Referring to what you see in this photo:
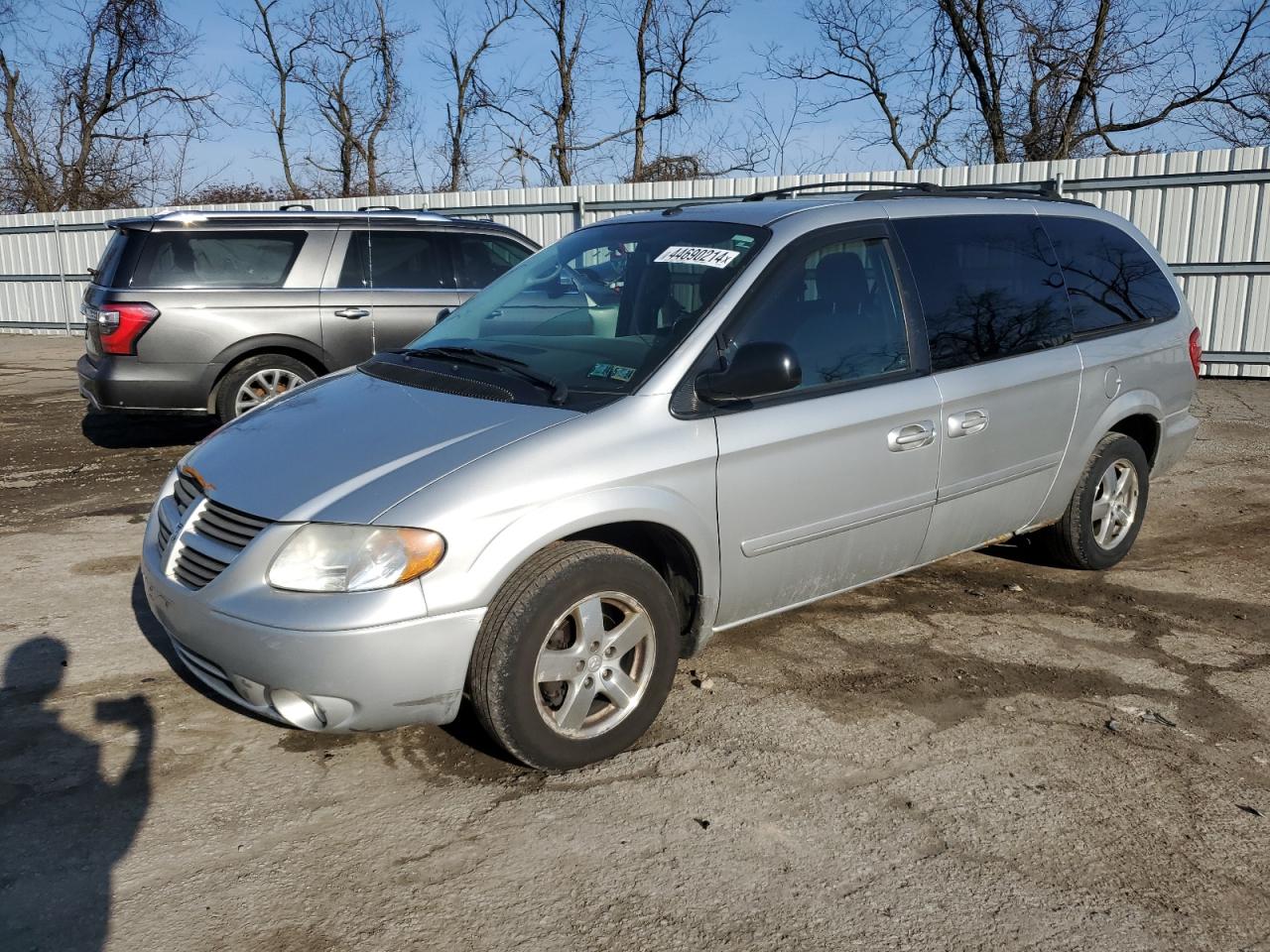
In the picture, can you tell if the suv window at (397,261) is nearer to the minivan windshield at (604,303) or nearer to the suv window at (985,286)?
the minivan windshield at (604,303)

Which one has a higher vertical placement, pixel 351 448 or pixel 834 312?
pixel 834 312

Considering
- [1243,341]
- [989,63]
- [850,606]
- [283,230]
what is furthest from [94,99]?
[850,606]

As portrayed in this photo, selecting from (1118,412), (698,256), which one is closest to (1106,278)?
(1118,412)

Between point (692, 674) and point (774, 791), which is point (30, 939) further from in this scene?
point (692, 674)

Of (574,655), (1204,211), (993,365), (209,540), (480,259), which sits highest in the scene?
(1204,211)

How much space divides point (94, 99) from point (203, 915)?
101 feet

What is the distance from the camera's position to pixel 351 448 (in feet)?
11.2

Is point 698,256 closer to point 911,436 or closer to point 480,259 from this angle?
point 911,436

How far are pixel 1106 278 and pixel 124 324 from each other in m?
6.32

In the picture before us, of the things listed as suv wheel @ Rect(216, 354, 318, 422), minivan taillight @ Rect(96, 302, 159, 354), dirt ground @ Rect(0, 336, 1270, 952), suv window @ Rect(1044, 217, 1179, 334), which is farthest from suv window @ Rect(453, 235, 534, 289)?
suv window @ Rect(1044, 217, 1179, 334)

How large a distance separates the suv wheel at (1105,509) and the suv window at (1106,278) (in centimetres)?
59

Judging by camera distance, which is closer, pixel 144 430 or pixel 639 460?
pixel 639 460

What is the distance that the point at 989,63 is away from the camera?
72.2ft

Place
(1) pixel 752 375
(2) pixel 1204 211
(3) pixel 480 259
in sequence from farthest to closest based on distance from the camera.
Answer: (2) pixel 1204 211
(3) pixel 480 259
(1) pixel 752 375
